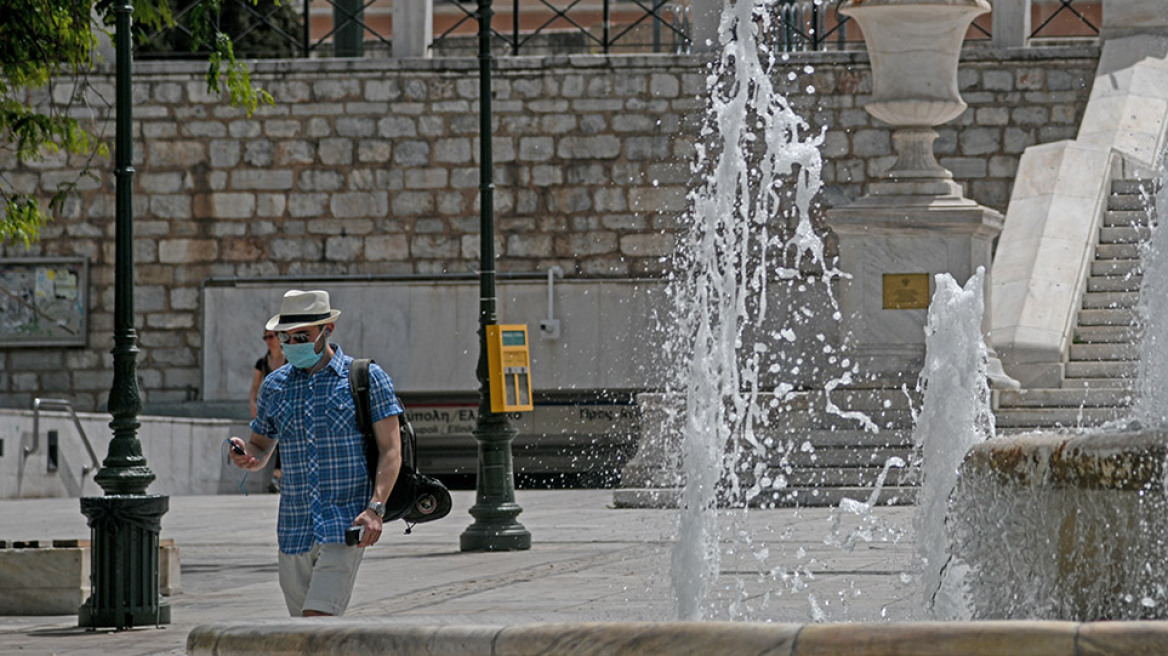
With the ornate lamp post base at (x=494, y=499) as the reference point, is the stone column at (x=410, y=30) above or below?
above

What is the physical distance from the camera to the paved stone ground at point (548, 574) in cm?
806

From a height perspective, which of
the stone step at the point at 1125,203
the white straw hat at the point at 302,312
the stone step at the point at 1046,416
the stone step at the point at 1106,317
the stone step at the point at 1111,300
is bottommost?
the stone step at the point at 1046,416

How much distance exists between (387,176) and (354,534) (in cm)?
1567

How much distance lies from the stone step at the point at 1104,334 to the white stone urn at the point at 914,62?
4.92 feet

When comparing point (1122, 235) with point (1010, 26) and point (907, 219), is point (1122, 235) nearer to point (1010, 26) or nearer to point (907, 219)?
point (907, 219)

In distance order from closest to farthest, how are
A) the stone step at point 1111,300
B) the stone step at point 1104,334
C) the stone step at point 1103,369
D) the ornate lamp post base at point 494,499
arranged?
the ornate lamp post base at point 494,499, the stone step at point 1103,369, the stone step at point 1104,334, the stone step at point 1111,300

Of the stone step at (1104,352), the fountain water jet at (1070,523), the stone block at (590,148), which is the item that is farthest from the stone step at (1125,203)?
the fountain water jet at (1070,523)

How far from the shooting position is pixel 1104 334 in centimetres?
1542

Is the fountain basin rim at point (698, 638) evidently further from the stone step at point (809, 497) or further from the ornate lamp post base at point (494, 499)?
the stone step at point (809, 497)

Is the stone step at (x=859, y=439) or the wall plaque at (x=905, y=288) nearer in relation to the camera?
the stone step at (x=859, y=439)

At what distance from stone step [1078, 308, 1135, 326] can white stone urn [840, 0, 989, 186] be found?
1.50 meters

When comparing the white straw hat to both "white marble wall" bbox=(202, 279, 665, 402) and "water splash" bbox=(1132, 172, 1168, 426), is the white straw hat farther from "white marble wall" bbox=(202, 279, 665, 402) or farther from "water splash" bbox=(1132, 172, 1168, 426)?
"white marble wall" bbox=(202, 279, 665, 402)

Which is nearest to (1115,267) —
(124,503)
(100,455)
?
(100,455)

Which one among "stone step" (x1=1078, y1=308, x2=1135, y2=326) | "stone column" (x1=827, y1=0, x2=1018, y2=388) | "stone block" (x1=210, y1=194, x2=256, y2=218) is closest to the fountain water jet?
"stone column" (x1=827, y1=0, x2=1018, y2=388)
